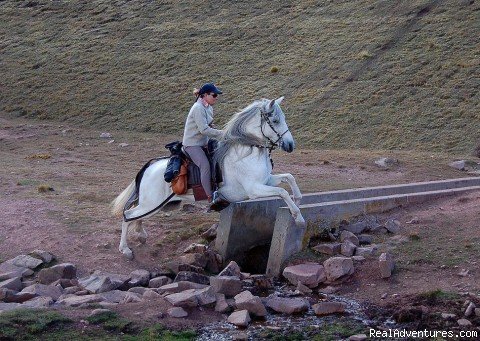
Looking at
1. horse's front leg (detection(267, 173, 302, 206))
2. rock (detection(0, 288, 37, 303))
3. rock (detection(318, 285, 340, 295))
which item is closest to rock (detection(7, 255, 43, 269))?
rock (detection(0, 288, 37, 303))

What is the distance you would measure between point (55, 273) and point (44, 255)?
3.00 feet

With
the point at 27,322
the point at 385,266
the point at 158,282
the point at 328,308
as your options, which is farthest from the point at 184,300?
the point at 385,266

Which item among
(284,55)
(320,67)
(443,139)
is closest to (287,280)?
(443,139)

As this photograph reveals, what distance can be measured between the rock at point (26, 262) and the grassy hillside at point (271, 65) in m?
14.2

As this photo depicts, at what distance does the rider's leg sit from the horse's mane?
0.19m

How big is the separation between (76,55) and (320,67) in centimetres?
1193

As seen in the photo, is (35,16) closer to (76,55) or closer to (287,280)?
(76,55)

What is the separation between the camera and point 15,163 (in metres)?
20.5

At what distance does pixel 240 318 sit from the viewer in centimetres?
923

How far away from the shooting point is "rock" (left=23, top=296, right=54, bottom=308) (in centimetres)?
954

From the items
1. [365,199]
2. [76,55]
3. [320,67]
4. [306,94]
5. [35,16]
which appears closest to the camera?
[365,199]

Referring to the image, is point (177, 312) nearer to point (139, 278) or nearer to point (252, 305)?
point (252, 305)

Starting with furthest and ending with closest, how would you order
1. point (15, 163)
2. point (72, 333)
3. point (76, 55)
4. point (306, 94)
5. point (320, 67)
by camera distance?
1. point (76, 55)
2. point (320, 67)
3. point (306, 94)
4. point (15, 163)
5. point (72, 333)

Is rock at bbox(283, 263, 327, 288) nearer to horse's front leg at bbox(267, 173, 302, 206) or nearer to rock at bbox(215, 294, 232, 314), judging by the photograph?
horse's front leg at bbox(267, 173, 302, 206)
